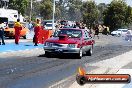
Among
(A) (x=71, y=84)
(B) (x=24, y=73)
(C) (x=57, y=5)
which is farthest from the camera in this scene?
(C) (x=57, y=5)

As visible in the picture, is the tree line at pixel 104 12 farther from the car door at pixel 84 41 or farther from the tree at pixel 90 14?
the car door at pixel 84 41

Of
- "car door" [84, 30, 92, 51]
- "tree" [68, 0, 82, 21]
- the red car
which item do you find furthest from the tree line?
the red car

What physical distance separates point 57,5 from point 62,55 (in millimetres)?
138567

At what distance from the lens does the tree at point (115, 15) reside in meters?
78.4

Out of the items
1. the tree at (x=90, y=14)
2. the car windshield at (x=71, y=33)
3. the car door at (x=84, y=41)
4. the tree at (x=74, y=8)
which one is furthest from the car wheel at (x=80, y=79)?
the tree at (x=74, y=8)

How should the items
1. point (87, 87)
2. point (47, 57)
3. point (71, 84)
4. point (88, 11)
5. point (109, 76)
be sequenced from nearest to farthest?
point (109, 76) → point (87, 87) → point (71, 84) → point (47, 57) → point (88, 11)

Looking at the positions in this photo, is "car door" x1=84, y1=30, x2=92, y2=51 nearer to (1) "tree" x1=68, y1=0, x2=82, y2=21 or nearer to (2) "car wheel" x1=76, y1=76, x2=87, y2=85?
(2) "car wheel" x1=76, y1=76, x2=87, y2=85

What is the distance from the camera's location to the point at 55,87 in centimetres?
957

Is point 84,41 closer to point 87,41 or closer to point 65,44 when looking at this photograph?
point 87,41

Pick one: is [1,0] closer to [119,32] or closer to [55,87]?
[119,32]

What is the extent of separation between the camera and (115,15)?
7800 cm

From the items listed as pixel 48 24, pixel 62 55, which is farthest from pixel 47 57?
pixel 48 24

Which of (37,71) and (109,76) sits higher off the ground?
(109,76)

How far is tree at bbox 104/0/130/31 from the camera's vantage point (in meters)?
78.4
